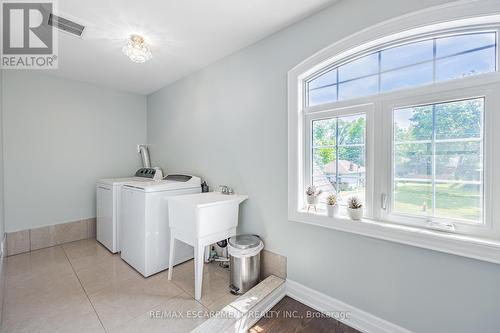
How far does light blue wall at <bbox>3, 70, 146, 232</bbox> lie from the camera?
257cm

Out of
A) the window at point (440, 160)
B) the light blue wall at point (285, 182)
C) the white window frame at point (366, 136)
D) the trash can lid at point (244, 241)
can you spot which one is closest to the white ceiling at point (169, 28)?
the light blue wall at point (285, 182)

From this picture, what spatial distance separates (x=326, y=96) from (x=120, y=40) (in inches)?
79.8

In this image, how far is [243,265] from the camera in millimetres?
1825

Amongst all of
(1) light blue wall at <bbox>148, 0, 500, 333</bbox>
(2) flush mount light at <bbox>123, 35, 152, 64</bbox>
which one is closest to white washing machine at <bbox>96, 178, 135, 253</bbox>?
(1) light blue wall at <bbox>148, 0, 500, 333</bbox>

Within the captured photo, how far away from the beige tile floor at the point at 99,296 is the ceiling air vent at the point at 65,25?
2329 mm

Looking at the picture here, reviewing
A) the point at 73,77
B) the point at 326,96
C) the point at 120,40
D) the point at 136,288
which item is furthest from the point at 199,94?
the point at 136,288

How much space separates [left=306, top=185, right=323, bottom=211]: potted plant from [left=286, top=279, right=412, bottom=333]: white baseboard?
712mm

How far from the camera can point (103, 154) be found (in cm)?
325

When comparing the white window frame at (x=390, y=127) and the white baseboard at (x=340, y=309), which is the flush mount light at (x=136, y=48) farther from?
the white baseboard at (x=340, y=309)

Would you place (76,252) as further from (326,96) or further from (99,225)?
(326,96)

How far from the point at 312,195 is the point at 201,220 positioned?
0.96m

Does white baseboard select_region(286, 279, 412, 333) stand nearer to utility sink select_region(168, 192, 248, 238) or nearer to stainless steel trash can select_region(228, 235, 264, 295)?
stainless steel trash can select_region(228, 235, 264, 295)

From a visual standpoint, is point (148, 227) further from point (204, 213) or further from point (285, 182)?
point (285, 182)

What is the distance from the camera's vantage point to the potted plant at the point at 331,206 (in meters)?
1.60
